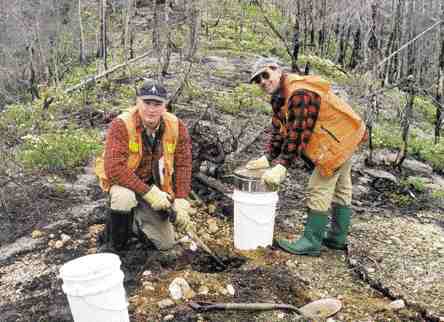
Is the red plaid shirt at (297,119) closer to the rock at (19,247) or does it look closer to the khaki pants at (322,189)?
the khaki pants at (322,189)

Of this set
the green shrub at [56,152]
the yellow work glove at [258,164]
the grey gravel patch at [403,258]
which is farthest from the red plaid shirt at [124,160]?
the green shrub at [56,152]

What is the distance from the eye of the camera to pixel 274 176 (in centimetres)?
355

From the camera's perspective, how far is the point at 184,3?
700cm

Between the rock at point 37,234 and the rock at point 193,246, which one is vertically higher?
the rock at point 193,246

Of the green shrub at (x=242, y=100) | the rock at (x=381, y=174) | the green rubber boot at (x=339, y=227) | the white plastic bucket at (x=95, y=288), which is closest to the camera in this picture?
the white plastic bucket at (x=95, y=288)

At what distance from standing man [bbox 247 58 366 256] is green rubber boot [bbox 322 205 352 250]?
230mm

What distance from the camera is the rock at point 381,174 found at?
598 cm

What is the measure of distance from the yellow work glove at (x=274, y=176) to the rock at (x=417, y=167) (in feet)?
12.6

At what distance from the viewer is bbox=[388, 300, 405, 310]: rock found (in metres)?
3.23

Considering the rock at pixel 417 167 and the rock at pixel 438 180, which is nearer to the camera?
the rock at pixel 438 180

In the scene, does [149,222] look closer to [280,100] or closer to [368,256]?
[280,100]

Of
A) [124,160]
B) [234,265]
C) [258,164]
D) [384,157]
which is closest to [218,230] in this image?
[234,265]

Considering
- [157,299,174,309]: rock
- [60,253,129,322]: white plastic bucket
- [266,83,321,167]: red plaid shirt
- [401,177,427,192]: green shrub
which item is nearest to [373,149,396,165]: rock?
[401,177,427,192]: green shrub

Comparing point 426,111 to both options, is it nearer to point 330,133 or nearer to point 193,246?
point 330,133
